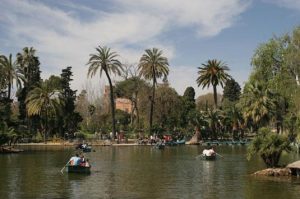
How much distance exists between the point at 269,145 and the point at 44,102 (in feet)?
226

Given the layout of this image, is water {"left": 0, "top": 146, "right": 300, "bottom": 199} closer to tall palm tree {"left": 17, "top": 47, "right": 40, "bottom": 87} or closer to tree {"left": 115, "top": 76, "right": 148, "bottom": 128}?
tall palm tree {"left": 17, "top": 47, "right": 40, "bottom": 87}

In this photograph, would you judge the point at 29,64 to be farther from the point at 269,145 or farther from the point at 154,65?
the point at 269,145

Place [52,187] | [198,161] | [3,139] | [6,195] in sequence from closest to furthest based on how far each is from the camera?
[6,195]
[52,187]
[198,161]
[3,139]

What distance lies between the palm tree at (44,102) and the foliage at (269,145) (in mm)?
66858

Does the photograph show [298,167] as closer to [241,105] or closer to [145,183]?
[145,183]

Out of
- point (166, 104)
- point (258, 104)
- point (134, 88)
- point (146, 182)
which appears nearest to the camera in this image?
point (146, 182)

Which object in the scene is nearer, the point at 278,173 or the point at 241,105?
the point at 278,173

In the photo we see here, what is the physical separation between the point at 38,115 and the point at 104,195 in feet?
266

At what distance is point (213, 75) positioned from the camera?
112 metres

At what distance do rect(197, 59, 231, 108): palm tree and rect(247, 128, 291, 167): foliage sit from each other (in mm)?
72754

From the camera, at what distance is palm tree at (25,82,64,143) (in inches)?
3883

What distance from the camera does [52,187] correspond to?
1292 inches

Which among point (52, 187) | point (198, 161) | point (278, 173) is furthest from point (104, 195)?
point (198, 161)

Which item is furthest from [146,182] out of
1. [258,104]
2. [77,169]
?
[258,104]
